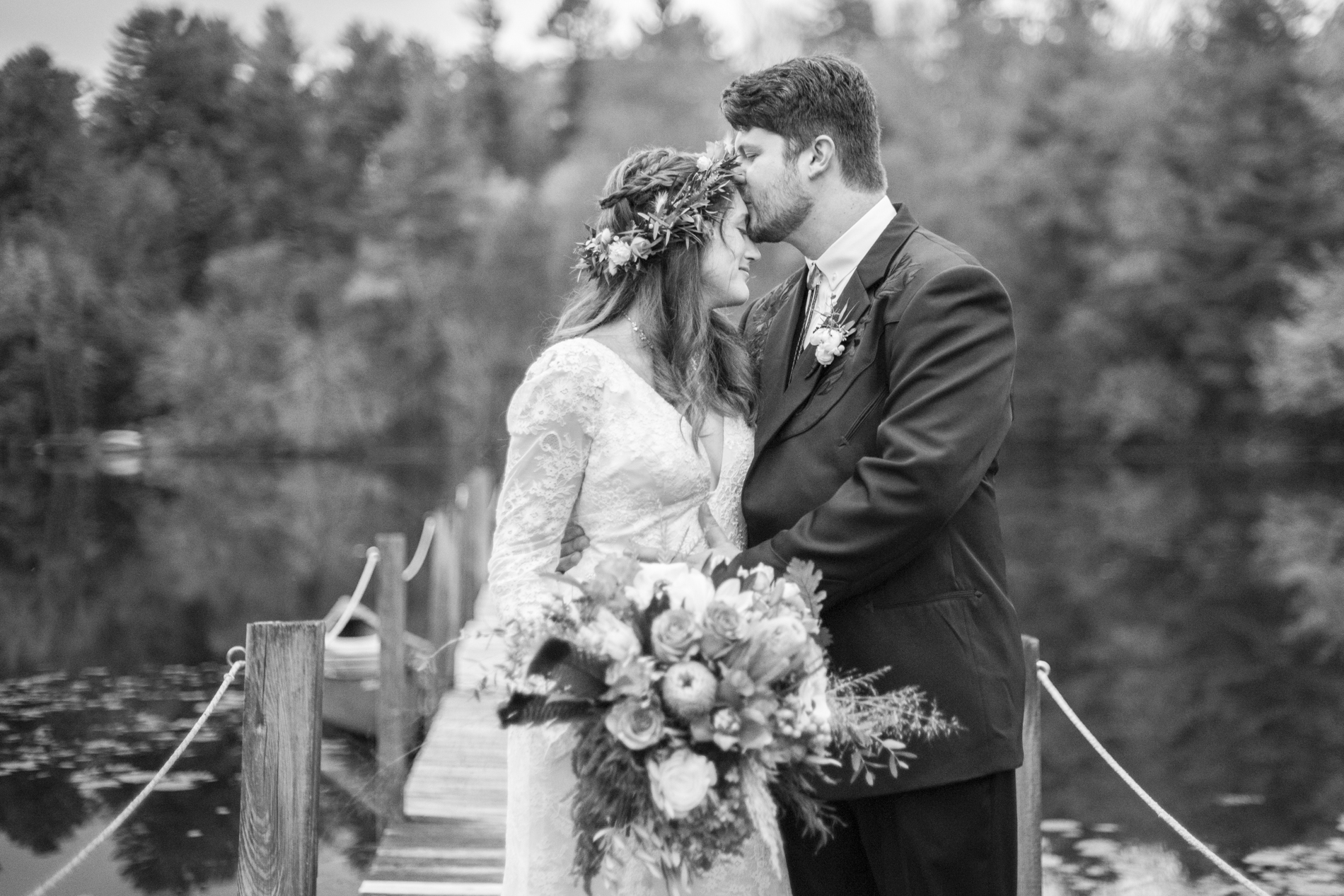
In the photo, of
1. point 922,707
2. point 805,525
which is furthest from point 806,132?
point 922,707

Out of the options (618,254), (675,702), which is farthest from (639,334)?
(675,702)

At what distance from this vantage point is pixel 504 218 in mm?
49844

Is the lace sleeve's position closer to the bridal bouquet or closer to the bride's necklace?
the bride's necklace

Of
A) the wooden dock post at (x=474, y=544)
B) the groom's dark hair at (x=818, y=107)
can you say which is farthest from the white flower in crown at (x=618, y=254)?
the wooden dock post at (x=474, y=544)

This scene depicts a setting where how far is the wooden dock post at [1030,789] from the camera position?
437 centimetres

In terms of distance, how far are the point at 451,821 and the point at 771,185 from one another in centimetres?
423

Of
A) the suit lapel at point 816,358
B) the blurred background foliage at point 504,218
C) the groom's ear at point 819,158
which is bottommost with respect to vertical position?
the suit lapel at point 816,358

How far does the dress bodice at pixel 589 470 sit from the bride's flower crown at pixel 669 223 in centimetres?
25

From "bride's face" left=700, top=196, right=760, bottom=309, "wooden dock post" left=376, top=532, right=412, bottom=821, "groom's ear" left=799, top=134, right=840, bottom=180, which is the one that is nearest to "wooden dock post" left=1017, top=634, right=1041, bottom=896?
"bride's face" left=700, top=196, right=760, bottom=309

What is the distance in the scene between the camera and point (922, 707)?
335cm

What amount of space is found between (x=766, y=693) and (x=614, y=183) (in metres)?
1.68

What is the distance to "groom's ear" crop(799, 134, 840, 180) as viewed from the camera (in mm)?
3711

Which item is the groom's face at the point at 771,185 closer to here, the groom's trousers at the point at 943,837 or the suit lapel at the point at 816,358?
the suit lapel at the point at 816,358

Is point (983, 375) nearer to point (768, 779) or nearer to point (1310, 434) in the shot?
point (768, 779)
